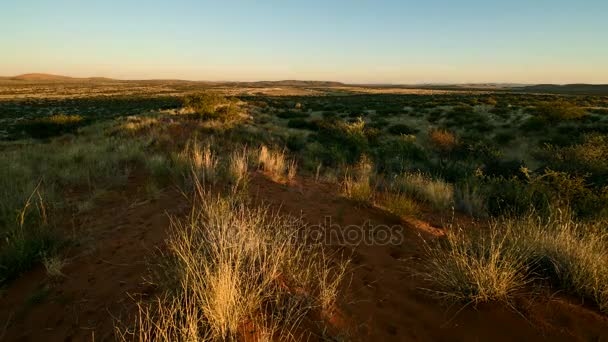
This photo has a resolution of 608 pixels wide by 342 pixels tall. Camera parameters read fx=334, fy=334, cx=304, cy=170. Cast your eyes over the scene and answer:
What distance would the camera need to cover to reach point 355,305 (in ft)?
9.48

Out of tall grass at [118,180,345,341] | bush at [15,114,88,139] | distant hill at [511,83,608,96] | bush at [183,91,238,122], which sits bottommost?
bush at [15,114,88,139]

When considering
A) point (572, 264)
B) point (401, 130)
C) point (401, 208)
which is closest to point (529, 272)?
point (572, 264)

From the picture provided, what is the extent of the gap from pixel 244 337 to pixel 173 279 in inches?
37.2

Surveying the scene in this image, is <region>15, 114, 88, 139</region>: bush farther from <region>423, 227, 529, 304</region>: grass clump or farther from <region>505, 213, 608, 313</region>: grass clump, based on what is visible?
<region>505, 213, 608, 313</region>: grass clump

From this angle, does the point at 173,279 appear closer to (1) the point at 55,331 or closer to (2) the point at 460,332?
(1) the point at 55,331

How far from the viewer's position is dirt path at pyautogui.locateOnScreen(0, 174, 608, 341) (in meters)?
2.57

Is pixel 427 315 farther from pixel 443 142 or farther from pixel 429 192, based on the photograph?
pixel 443 142

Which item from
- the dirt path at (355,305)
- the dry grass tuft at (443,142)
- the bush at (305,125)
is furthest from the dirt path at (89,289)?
the bush at (305,125)

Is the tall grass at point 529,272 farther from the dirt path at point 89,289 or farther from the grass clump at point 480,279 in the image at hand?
the dirt path at point 89,289

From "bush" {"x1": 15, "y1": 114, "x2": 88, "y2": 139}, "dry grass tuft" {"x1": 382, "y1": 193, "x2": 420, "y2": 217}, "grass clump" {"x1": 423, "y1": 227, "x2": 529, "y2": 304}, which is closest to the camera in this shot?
"grass clump" {"x1": 423, "y1": 227, "x2": 529, "y2": 304}

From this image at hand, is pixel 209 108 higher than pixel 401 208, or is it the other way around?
pixel 209 108

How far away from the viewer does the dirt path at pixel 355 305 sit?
257cm

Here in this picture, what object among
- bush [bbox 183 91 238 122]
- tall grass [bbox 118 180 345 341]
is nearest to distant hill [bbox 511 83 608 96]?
bush [bbox 183 91 238 122]

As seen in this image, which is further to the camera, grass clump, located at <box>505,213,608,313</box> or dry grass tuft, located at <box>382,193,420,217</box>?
dry grass tuft, located at <box>382,193,420,217</box>
